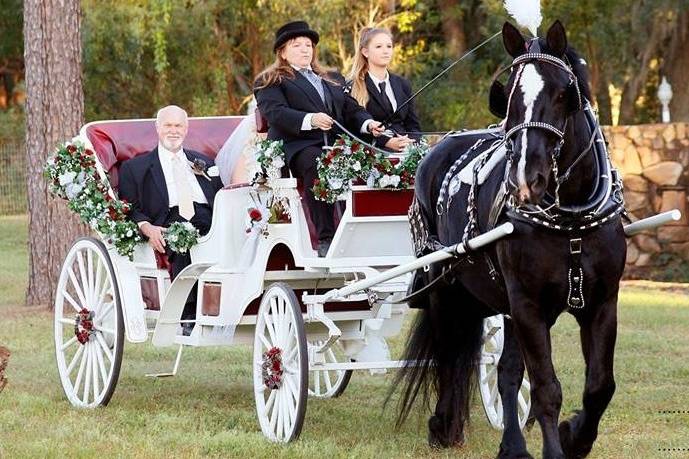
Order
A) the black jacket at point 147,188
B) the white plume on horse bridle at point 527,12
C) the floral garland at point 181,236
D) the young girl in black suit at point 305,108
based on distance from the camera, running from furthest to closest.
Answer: the black jacket at point 147,188, the floral garland at point 181,236, the young girl in black suit at point 305,108, the white plume on horse bridle at point 527,12

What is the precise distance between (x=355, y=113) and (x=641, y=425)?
2.22m

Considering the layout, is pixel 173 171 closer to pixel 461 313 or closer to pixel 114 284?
pixel 114 284

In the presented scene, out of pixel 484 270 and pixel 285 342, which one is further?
pixel 285 342

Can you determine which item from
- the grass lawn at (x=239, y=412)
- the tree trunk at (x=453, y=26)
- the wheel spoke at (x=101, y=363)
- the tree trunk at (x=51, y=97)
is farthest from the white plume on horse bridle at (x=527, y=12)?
the tree trunk at (x=453, y=26)

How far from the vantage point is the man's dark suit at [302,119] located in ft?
24.3

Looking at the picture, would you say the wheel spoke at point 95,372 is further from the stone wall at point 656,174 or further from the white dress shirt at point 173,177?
the stone wall at point 656,174

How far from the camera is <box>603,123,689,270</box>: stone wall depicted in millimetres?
17953

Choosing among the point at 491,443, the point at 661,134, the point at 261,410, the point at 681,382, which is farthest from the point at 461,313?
the point at 661,134

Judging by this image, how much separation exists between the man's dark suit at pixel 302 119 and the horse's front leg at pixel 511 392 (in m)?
1.22

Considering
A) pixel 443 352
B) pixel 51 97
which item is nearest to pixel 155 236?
pixel 443 352

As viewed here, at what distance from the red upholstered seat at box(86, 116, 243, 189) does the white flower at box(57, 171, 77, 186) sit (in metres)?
0.23

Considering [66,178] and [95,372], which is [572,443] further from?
[66,178]

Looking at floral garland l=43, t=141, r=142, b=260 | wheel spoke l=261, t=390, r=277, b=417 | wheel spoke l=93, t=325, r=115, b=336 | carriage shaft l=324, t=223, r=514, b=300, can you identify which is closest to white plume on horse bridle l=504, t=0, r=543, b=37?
carriage shaft l=324, t=223, r=514, b=300

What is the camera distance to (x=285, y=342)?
7.00 meters
